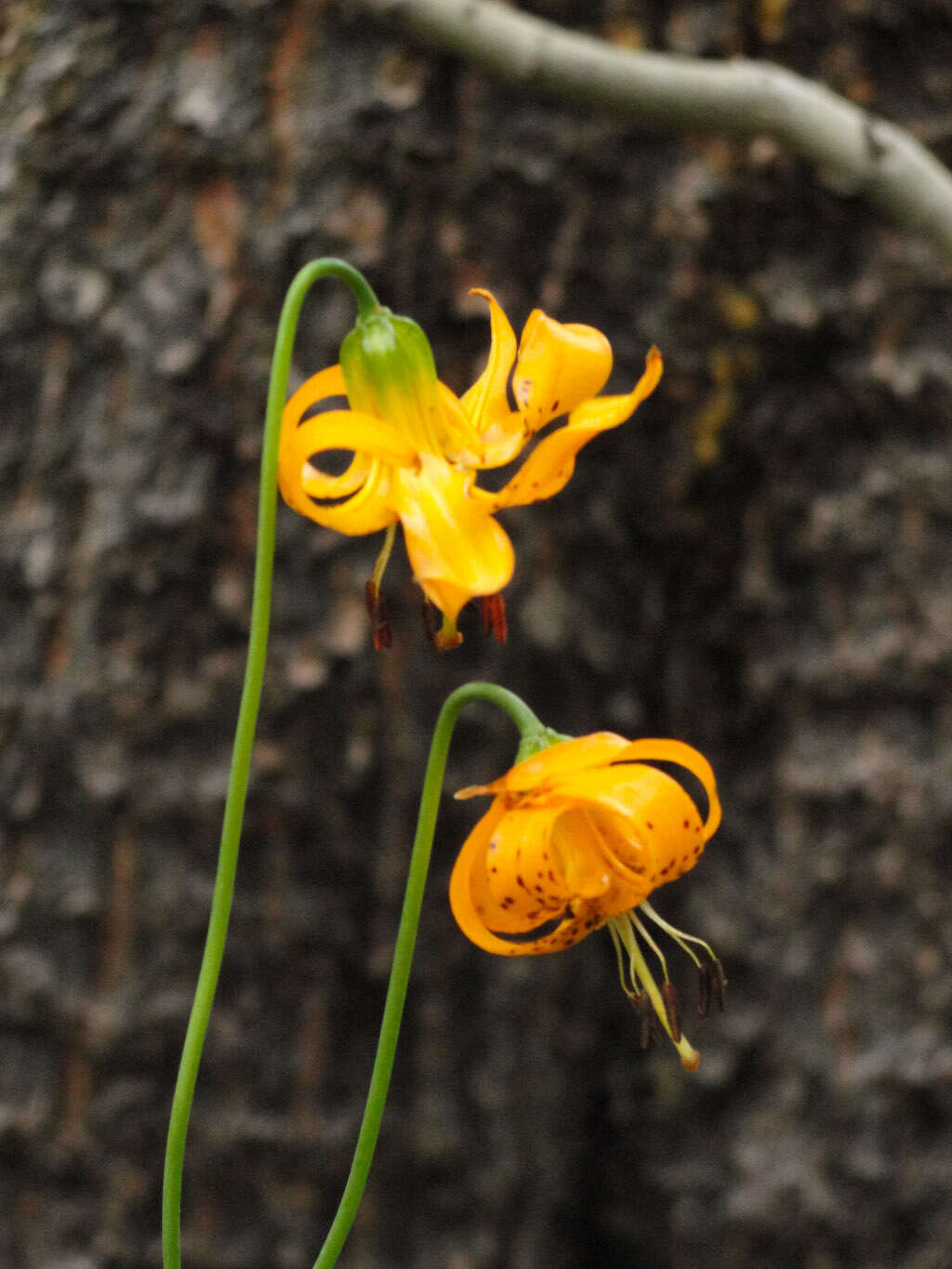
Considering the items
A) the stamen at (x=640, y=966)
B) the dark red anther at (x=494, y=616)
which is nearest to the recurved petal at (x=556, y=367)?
the dark red anther at (x=494, y=616)

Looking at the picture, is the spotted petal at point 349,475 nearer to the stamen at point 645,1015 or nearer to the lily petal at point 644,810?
the lily petal at point 644,810

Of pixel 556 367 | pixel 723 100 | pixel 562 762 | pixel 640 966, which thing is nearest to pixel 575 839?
pixel 562 762

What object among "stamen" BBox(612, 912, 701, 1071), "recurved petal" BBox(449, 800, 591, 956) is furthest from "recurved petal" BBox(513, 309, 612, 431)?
"stamen" BBox(612, 912, 701, 1071)

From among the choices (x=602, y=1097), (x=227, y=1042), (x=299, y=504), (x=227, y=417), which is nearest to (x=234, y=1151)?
(x=227, y=1042)

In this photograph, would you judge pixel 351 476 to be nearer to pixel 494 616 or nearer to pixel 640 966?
pixel 494 616

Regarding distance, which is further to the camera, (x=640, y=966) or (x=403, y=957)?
(x=640, y=966)

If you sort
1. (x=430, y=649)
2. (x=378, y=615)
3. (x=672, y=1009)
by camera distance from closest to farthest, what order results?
(x=378, y=615) → (x=672, y=1009) → (x=430, y=649)

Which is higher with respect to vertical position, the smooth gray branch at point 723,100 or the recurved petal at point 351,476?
the smooth gray branch at point 723,100
